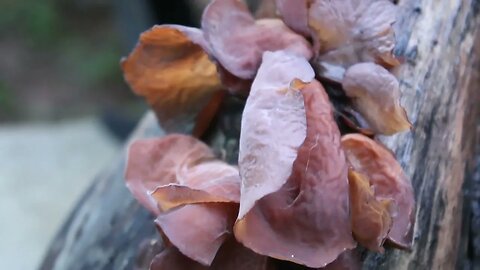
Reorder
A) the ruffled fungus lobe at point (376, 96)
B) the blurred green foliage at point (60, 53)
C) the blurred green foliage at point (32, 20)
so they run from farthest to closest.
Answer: the blurred green foliage at point (32, 20) → the blurred green foliage at point (60, 53) → the ruffled fungus lobe at point (376, 96)

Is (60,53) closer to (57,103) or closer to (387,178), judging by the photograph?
(57,103)

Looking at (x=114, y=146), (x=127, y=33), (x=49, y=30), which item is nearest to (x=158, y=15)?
(x=127, y=33)

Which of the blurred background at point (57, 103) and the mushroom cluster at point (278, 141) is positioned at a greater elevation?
the mushroom cluster at point (278, 141)

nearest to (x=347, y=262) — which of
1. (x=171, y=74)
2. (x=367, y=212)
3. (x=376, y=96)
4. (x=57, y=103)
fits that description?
(x=367, y=212)

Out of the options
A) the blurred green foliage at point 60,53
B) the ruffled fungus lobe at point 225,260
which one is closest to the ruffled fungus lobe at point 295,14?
the ruffled fungus lobe at point 225,260

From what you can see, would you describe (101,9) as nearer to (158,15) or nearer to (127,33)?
(127,33)

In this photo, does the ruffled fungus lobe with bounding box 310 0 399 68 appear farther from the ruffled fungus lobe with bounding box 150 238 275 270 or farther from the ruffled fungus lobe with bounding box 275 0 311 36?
the ruffled fungus lobe with bounding box 150 238 275 270

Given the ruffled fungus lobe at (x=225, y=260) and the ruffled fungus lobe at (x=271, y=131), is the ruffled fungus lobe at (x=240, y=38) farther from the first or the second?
Answer: the ruffled fungus lobe at (x=225, y=260)
